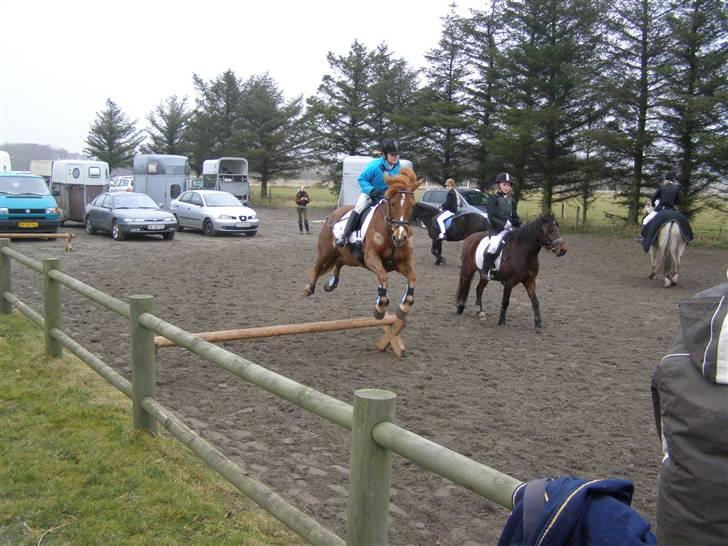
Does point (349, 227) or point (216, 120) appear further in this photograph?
point (216, 120)

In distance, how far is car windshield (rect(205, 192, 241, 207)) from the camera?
2512 cm

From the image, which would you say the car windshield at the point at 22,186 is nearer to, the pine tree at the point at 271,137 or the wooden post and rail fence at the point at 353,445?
the wooden post and rail fence at the point at 353,445

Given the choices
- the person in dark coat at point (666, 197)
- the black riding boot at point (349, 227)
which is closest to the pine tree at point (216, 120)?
the person in dark coat at point (666, 197)

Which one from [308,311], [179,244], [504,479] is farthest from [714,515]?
[179,244]

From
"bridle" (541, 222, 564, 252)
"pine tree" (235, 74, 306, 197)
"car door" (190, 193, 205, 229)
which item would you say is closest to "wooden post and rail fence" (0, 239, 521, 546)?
"bridle" (541, 222, 564, 252)

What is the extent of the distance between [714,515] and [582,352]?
24.3 ft

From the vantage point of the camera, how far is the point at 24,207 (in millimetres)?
20266

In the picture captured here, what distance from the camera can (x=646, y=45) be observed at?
84.9 feet

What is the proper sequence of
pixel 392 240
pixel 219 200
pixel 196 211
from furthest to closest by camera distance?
1. pixel 219 200
2. pixel 196 211
3. pixel 392 240

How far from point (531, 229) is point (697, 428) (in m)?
8.49

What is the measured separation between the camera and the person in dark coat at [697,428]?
146cm

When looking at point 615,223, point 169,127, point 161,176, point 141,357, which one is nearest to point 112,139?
point 169,127

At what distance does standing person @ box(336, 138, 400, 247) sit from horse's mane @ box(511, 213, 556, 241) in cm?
257

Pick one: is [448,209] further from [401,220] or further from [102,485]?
[102,485]
